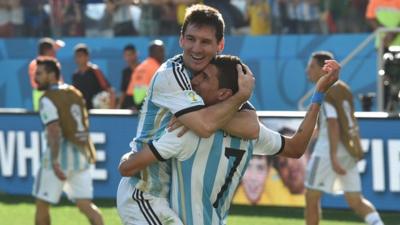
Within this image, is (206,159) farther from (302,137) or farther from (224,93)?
(302,137)

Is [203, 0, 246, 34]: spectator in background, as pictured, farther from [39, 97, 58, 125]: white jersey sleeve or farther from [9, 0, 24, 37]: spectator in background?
[39, 97, 58, 125]: white jersey sleeve

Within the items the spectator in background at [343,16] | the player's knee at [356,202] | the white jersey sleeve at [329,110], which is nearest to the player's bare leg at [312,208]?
the player's knee at [356,202]

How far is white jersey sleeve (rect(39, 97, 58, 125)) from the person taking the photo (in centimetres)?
1195

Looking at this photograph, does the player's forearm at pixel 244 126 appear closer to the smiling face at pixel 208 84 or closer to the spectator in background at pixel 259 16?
the smiling face at pixel 208 84

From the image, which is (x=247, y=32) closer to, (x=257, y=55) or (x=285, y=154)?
(x=257, y=55)

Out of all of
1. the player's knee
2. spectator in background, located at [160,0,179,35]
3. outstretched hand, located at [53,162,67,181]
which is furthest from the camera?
spectator in background, located at [160,0,179,35]

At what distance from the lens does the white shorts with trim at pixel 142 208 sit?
625 cm

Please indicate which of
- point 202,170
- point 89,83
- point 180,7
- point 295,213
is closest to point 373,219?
point 295,213

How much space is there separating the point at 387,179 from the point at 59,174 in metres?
3.95

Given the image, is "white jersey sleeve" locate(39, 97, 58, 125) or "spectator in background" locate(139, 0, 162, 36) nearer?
"white jersey sleeve" locate(39, 97, 58, 125)

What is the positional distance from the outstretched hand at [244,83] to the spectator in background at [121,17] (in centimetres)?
1373

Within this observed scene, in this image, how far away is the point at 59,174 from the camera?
12039 millimetres

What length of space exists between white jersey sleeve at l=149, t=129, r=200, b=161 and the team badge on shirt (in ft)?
0.60

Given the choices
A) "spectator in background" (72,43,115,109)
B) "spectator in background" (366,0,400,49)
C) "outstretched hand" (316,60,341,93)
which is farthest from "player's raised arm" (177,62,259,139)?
"spectator in background" (72,43,115,109)
